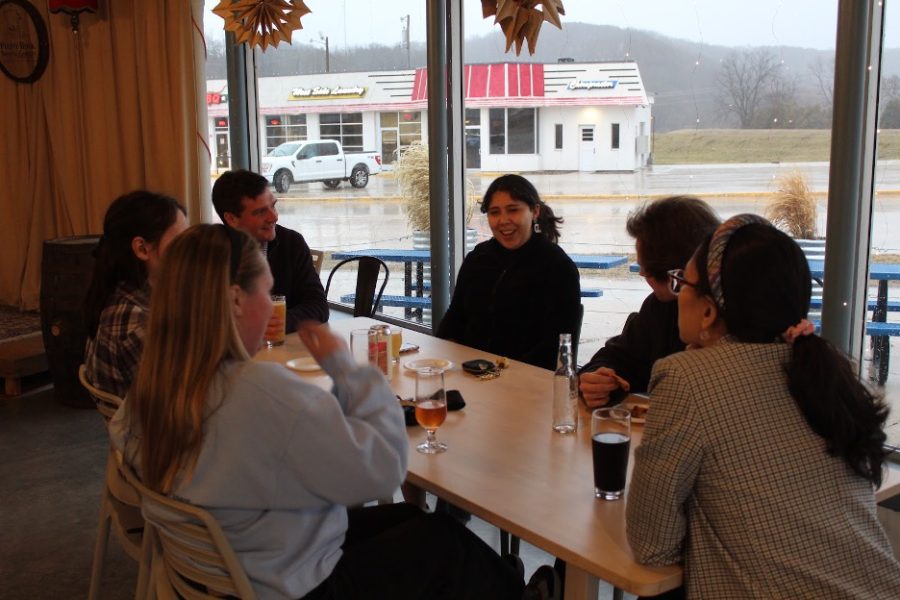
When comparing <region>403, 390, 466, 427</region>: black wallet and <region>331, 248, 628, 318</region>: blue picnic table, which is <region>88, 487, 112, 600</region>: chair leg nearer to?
<region>403, 390, 466, 427</region>: black wallet

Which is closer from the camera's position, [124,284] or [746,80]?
[124,284]

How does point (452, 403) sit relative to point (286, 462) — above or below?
below

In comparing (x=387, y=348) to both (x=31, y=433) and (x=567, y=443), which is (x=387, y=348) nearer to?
(x=567, y=443)

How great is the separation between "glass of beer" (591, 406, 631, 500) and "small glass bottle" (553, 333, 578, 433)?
1.10 feet

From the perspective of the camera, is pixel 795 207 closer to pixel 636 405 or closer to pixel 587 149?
pixel 587 149

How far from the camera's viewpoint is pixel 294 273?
3.57 meters

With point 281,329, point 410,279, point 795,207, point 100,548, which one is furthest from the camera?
point 410,279

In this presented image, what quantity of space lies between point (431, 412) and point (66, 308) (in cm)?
333

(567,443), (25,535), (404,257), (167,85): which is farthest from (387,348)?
(167,85)

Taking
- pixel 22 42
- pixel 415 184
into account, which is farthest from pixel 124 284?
pixel 22 42

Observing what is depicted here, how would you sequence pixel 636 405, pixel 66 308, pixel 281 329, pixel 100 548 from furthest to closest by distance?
pixel 66 308 → pixel 281 329 → pixel 100 548 → pixel 636 405

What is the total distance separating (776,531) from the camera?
54.6 inches

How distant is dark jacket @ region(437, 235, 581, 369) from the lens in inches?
118

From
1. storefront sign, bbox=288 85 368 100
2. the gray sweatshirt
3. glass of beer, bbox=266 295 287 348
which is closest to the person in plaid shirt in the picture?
glass of beer, bbox=266 295 287 348
